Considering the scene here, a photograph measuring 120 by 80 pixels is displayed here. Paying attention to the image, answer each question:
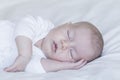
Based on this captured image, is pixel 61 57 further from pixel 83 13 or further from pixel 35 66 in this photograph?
pixel 83 13

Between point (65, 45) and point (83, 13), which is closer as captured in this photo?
point (65, 45)

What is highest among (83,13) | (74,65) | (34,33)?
(83,13)

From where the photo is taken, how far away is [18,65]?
1.33 meters

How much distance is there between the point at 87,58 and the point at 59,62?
0.37ft

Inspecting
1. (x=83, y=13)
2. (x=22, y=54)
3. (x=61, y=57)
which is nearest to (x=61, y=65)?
(x=61, y=57)

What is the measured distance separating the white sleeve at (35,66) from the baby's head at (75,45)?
6 centimetres

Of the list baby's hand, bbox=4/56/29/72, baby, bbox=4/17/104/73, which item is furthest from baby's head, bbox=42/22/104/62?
baby's hand, bbox=4/56/29/72

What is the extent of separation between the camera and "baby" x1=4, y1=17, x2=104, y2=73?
1.35 meters

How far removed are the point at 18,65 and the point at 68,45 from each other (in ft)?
0.69

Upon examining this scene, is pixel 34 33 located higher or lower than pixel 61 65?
higher

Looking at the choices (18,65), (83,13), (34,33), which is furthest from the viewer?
(83,13)

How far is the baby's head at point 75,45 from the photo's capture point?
136cm

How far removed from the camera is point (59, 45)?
137 centimetres

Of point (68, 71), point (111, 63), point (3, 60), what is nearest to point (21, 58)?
point (3, 60)
